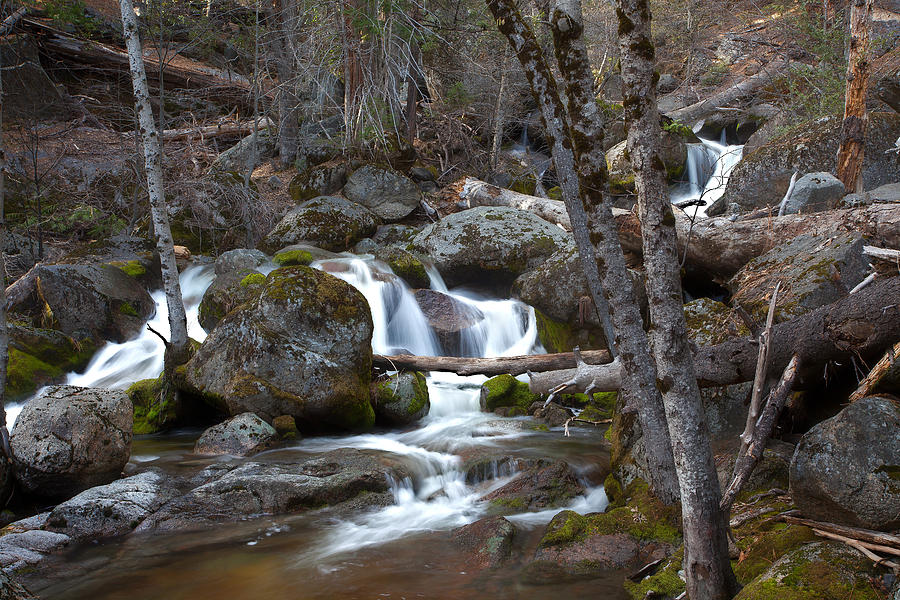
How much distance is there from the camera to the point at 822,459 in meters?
3.51

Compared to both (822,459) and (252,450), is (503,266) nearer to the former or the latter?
(252,450)

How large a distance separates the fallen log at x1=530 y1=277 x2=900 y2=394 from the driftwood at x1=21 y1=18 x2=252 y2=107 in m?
17.3

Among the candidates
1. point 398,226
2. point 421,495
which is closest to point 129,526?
point 421,495

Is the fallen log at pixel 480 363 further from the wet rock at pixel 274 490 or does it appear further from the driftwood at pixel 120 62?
the driftwood at pixel 120 62

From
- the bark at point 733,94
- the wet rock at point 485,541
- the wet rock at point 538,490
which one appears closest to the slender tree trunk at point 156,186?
the wet rock at point 538,490

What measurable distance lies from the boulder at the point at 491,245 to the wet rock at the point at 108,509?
25.9 ft

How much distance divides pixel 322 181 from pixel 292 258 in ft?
15.0

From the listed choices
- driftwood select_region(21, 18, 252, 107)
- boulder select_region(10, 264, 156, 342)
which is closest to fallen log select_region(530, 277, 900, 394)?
boulder select_region(10, 264, 156, 342)

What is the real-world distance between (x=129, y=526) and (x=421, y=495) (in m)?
2.95

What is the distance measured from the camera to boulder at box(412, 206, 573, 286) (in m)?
12.8

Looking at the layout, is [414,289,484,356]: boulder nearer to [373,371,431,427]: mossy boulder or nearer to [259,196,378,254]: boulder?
[373,371,431,427]: mossy boulder

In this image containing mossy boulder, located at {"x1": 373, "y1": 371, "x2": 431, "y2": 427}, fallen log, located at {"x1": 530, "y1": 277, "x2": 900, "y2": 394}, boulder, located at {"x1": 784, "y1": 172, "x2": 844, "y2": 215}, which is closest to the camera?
fallen log, located at {"x1": 530, "y1": 277, "x2": 900, "y2": 394}

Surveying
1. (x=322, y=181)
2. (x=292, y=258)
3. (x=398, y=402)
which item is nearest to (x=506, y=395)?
(x=398, y=402)

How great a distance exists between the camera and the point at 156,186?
869cm
